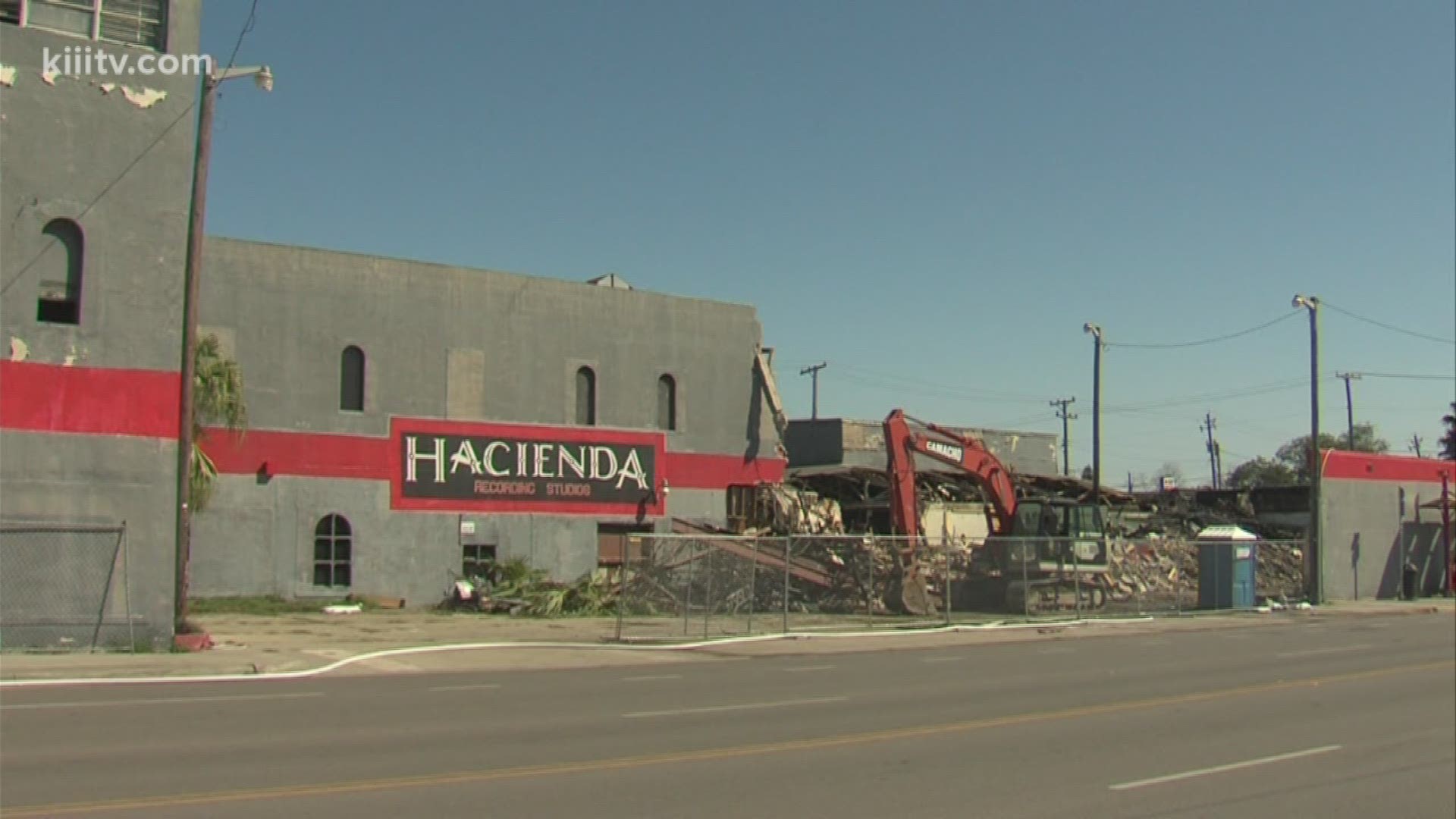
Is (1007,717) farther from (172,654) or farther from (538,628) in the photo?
(538,628)

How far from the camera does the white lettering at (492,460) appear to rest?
36781mm

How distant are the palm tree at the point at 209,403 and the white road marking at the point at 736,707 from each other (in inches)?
650

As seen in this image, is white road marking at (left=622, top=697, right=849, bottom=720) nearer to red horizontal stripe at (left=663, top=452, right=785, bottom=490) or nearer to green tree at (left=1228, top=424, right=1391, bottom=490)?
red horizontal stripe at (left=663, top=452, right=785, bottom=490)

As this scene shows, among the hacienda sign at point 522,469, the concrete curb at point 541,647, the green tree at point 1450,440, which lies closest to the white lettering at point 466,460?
the hacienda sign at point 522,469

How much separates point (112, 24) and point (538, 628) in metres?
14.2

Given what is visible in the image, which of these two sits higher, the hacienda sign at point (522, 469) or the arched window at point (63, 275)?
the arched window at point (63, 275)

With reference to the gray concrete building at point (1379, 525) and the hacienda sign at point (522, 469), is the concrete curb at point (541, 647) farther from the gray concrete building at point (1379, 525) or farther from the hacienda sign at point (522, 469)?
the gray concrete building at point (1379, 525)

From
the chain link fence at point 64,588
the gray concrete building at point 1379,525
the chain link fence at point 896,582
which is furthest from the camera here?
the gray concrete building at point 1379,525

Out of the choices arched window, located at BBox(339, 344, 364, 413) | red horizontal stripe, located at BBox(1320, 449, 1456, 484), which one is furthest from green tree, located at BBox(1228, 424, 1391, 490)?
arched window, located at BBox(339, 344, 364, 413)

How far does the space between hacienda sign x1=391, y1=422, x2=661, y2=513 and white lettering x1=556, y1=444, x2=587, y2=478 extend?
20 mm

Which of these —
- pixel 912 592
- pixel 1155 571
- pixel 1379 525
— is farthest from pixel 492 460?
pixel 1379 525

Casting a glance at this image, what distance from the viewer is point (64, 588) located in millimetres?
21344

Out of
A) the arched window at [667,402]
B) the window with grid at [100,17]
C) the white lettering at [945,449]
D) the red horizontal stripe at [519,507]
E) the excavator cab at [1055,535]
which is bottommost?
the excavator cab at [1055,535]

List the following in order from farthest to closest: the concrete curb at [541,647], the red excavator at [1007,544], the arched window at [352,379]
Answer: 1. the arched window at [352,379]
2. the red excavator at [1007,544]
3. the concrete curb at [541,647]
